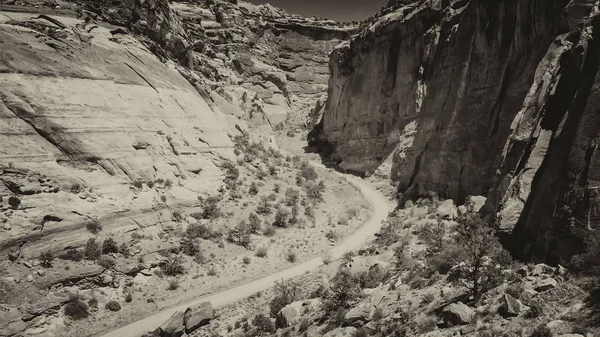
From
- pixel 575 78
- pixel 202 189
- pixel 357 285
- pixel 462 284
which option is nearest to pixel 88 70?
pixel 202 189

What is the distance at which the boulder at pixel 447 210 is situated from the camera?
998 inches

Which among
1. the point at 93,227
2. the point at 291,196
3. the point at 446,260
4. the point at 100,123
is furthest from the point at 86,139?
the point at 446,260

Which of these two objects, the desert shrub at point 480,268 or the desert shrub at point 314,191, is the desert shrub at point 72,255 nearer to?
the desert shrub at point 480,268

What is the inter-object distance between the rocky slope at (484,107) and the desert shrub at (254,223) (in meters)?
14.3

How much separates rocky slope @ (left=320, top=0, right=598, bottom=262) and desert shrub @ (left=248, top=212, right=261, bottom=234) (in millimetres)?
14276

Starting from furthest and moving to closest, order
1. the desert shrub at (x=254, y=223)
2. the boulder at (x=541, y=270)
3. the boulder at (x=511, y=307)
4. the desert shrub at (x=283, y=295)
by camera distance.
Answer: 1. the desert shrub at (x=254, y=223)
2. the desert shrub at (x=283, y=295)
3. the boulder at (x=541, y=270)
4. the boulder at (x=511, y=307)

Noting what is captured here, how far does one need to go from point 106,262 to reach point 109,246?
3.54ft

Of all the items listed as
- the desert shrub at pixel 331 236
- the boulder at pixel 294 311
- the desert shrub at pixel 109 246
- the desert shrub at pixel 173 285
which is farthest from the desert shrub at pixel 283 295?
the desert shrub at pixel 109 246

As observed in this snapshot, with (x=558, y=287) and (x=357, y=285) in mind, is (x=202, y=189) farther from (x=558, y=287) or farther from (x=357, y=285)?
(x=558, y=287)

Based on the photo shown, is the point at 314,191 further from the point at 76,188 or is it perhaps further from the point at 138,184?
the point at 76,188

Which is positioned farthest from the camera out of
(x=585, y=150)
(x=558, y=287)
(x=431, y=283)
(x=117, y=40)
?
(x=117, y=40)

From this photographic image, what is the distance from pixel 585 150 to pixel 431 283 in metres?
7.54

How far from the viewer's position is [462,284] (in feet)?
45.6

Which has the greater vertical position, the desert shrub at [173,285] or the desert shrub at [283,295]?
the desert shrub at [283,295]
